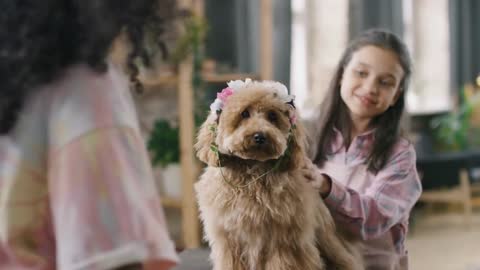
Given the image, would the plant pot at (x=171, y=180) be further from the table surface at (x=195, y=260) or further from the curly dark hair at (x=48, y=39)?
the curly dark hair at (x=48, y=39)

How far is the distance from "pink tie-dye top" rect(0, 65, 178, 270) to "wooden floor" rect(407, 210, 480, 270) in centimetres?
271

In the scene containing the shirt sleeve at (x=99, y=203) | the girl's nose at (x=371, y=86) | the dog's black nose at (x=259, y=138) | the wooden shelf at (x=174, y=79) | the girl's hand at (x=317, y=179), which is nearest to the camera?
the shirt sleeve at (x=99, y=203)

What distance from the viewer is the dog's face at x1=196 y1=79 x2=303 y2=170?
1011 millimetres

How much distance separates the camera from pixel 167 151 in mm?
3391

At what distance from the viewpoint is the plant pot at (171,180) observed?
134 inches

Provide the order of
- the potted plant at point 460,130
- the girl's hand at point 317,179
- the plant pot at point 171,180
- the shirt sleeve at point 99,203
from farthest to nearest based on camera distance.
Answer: the potted plant at point 460,130 < the plant pot at point 171,180 < the girl's hand at point 317,179 < the shirt sleeve at point 99,203

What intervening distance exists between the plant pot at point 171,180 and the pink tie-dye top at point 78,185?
272cm

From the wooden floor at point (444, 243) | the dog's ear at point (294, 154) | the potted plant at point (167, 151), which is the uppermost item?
the dog's ear at point (294, 154)

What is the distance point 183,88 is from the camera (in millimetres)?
3273

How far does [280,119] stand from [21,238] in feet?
1.68

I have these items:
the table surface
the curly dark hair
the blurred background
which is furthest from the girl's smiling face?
the blurred background

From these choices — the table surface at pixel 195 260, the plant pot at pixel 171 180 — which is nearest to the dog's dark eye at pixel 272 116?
the table surface at pixel 195 260

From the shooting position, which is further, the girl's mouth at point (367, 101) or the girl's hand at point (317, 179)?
the girl's mouth at point (367, 101)

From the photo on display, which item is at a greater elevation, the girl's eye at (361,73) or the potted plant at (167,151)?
the girl's eye at (361,73)
